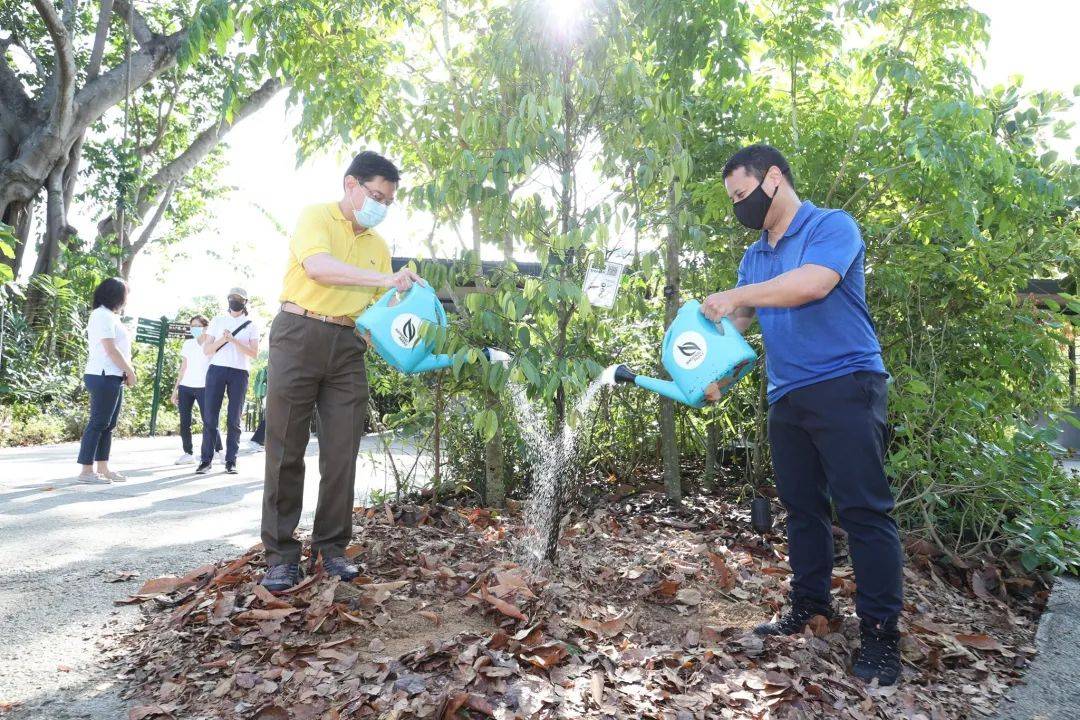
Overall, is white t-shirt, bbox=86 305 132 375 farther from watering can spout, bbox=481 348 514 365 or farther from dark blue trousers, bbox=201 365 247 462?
watering can spout, bbox=481 348 514 365

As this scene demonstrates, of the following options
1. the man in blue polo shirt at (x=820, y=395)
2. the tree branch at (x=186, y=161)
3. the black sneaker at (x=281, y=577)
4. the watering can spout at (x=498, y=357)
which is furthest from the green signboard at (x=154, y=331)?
the man in blue polo shirt at (x=820, y=395)

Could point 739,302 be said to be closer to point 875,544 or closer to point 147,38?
point 875,544

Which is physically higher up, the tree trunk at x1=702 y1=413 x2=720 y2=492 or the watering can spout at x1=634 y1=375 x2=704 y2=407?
the watering can spout at x1=634 y1=375 x2=704 y2=407

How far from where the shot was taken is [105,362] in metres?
5.94

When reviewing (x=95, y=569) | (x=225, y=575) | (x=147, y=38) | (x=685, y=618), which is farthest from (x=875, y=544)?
(x=147, y=38)

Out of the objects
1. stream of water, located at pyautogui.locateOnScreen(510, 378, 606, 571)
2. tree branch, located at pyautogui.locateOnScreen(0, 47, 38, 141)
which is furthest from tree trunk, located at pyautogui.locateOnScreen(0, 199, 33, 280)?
stream of water, located at pyautogui.locateOnScreen(510, 378, 606, 571)

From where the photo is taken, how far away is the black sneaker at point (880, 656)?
2.50m

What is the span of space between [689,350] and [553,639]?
111cm

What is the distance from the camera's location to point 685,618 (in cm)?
304

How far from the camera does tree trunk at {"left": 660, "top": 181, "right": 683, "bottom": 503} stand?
4.55 meters

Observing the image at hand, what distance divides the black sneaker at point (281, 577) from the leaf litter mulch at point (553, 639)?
0.08m

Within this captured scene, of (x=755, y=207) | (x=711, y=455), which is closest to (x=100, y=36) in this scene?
(x=711, y=455)

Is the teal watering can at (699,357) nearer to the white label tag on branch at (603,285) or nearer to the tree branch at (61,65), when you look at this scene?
the white label tag on branch at (603,285)

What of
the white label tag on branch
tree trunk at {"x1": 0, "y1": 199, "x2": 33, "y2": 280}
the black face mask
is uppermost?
tree trunk at {"x1": 0, "y1": 199, "x2": 33, "y2": 280}
